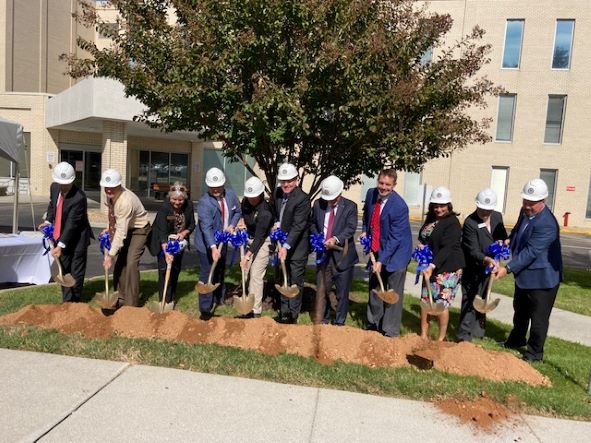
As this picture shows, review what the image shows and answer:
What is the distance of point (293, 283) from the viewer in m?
5.72

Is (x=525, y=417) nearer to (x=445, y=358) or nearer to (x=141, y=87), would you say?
(x=445, y=358)

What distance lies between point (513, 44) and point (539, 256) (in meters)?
23.3

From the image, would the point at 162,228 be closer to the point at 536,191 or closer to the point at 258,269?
the point at 258,269

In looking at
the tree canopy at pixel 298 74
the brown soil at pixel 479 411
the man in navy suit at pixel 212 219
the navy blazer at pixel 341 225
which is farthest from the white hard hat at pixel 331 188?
the brown soil at pixel 479 411

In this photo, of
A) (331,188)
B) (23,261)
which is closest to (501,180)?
(331,188)

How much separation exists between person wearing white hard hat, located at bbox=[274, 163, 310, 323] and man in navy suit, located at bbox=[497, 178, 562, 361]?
207 cm

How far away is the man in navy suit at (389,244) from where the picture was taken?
210 inches

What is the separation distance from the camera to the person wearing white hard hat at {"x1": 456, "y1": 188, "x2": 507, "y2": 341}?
17.4 ft

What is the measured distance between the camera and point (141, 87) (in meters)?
6.07

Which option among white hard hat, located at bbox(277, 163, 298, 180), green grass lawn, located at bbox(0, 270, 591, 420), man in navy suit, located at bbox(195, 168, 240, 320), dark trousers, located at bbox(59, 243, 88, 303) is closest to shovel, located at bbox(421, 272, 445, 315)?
green grass lawn, located at bbox(0, 270, 591, 420)

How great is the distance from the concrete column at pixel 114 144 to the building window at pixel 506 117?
58.5ft

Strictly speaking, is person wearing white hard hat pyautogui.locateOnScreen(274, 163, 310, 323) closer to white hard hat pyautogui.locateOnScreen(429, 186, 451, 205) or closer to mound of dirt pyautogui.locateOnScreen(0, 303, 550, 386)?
mound of dirt pyautogui.locateOnScreen(0, 303, 550, 386)

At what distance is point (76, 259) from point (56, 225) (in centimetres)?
46

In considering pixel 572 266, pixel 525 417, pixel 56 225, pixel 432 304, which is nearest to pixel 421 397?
pixel 525 417
